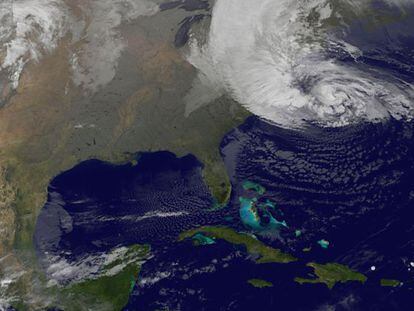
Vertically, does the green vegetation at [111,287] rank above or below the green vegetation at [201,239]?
below

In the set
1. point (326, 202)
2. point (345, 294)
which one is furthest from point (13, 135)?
point (345, 294)

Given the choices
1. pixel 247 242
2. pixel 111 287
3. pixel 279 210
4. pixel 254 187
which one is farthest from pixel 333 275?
pixel 111 287

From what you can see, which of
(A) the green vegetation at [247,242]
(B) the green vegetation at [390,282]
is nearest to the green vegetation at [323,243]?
(A) the green vegetation at [247,242]

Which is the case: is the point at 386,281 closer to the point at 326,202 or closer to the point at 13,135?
the point at 326,202

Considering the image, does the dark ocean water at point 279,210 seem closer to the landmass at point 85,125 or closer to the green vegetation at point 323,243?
the green vegetation at point 323,243

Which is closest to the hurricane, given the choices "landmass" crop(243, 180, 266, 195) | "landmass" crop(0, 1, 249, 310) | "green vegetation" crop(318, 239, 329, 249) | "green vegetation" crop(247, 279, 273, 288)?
"landmass" crop(0, 1, 249, 310)

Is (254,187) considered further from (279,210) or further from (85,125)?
(85,125)
